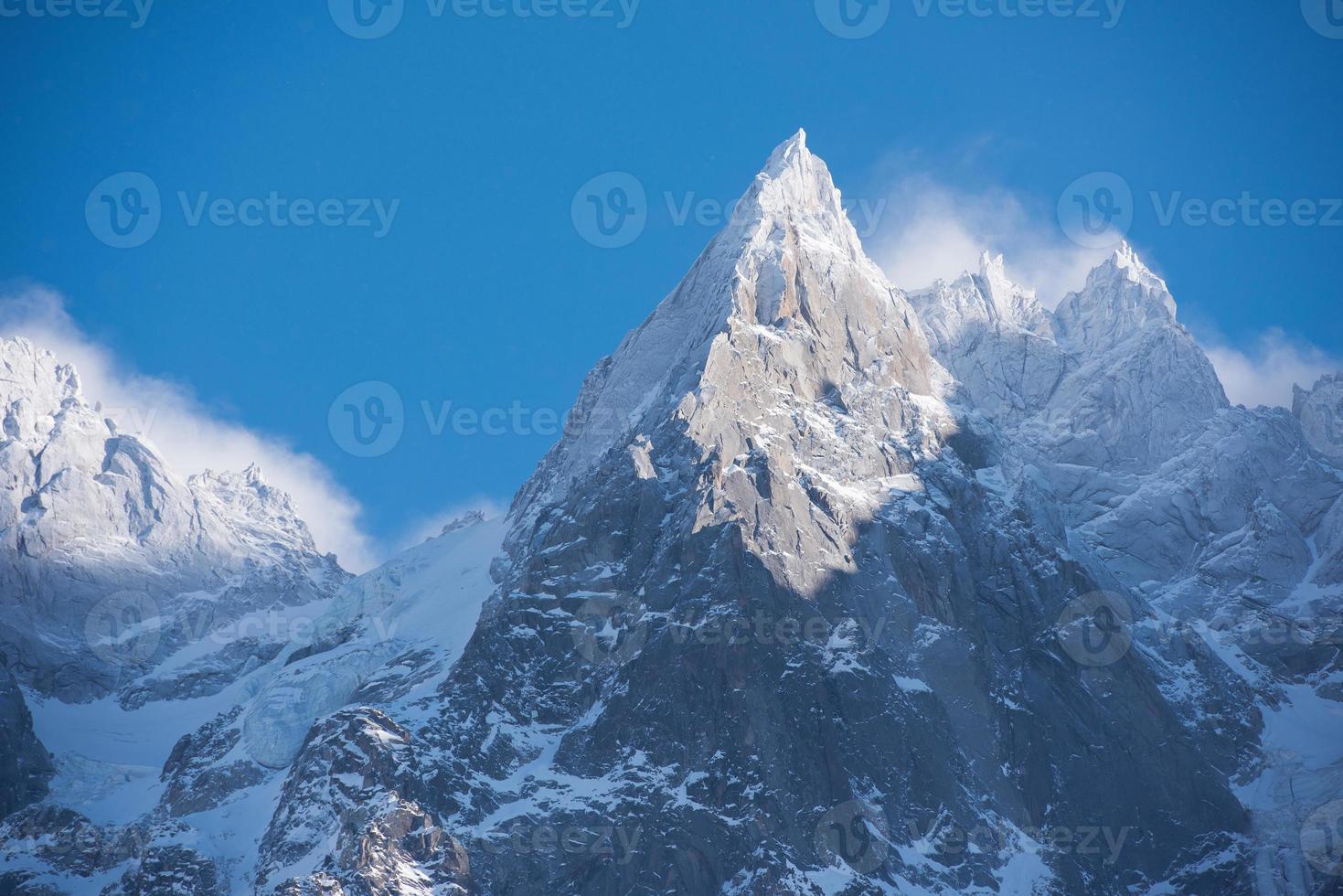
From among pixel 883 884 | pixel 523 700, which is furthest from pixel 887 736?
pixel 523 700

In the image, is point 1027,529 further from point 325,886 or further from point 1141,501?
point 325,886

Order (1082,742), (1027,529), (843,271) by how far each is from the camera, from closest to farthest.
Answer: (1082,742) < (1027,529) < (843,271)
